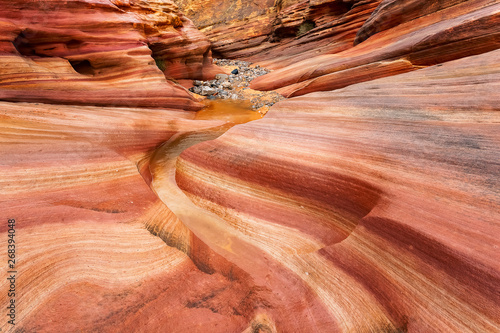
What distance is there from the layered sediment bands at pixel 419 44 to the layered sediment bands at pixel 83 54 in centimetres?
458

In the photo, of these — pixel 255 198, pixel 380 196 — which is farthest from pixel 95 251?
pixel 380 196

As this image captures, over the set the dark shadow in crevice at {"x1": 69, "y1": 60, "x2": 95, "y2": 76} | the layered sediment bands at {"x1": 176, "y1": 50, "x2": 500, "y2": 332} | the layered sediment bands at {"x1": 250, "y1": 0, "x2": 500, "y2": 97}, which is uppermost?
the dark shadow in crevice at {"x1": 69, "y1": 60, "x2": 95, "y2": 76}

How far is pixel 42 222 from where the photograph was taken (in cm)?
194

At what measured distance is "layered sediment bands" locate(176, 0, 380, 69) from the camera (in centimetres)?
991

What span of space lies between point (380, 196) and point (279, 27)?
1409 cm

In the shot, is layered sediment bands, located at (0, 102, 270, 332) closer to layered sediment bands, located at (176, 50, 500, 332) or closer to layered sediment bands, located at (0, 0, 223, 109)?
layered sediment bands, located at (176, 50, 500, 332)

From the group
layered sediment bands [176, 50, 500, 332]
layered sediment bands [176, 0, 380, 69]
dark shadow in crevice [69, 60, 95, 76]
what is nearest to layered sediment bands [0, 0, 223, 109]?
dark shadow in crevice [69, 60, 95, 76]

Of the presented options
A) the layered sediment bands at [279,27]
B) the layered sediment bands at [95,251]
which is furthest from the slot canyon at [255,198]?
the layered sediment bands at [279,27]

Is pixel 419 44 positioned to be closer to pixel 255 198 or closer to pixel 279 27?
pixel 255 198

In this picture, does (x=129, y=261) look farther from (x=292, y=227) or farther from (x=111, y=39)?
(x=111, y=39)

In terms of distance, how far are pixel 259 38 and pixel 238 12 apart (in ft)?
10.00

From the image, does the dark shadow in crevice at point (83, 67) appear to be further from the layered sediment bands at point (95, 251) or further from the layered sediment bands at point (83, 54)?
the layered sediment bands at point (95, 251)

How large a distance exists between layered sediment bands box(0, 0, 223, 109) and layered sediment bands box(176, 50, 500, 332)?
10.8ft

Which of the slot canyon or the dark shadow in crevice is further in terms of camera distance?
the dark shadow in crevice
